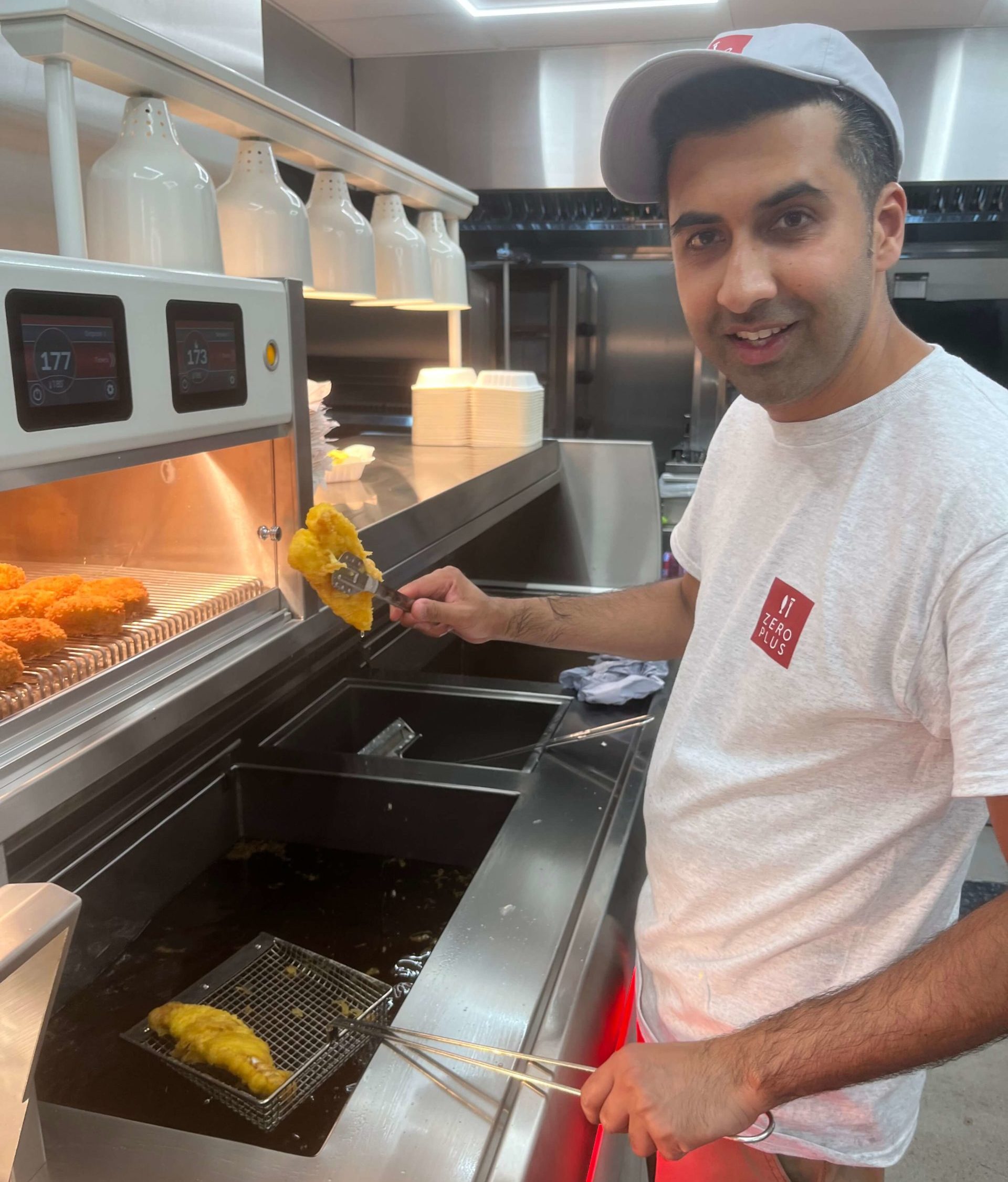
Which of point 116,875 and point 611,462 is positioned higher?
point 611,462

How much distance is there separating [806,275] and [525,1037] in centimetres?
83

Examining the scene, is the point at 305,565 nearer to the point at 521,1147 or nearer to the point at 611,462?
the point at 521,1147

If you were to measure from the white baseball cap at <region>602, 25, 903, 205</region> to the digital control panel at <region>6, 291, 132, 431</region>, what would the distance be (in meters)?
0.57

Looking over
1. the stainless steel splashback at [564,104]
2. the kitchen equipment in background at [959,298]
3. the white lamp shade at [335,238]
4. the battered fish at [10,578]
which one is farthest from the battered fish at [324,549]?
the kitchen equipment in background at [959,298]

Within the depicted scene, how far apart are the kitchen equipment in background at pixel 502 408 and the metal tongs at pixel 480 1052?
60.1 inches

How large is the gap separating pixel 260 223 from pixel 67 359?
0.58 meters

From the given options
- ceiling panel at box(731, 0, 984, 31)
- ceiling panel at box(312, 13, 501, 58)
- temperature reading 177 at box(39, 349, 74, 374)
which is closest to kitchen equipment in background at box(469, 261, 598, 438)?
ceiling panel at box(312, 13, 501, 58)

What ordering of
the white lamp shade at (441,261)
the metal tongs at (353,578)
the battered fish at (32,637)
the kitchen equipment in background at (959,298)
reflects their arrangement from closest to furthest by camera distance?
the battered fish at (32,637) → the metal tongs at (353,578) → the white lamp shade at (441,261) → the kitchen equipment in background at (959,298)

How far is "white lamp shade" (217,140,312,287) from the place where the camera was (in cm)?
119

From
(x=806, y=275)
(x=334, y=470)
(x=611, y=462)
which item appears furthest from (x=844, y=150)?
(x=611, y=462)

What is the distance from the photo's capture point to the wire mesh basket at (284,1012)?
1010 millimetres

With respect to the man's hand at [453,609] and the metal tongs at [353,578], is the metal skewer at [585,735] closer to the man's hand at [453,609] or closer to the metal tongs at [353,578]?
the man's hand at [453,609]

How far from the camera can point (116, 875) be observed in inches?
49.2

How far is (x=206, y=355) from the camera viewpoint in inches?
33.9
